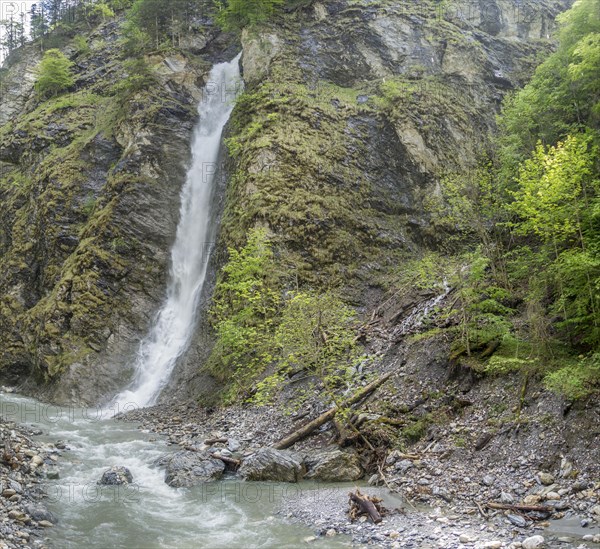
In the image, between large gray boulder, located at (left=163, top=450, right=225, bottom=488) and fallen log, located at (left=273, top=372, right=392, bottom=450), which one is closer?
large gray boulder, located at (left=163, top=450, right=225, bottom=488)

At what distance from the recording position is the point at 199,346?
20.5 m

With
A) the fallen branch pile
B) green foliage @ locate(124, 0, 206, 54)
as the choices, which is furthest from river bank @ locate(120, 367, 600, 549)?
green foliage @ locate(124, 0, 206, 54)

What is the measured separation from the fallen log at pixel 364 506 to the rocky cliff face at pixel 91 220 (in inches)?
579

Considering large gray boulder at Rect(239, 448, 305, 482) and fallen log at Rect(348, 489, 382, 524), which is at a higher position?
fallen log at Rect(348, 489, 382, 524)

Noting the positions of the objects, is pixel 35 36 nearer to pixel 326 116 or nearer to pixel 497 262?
pixel 326 116

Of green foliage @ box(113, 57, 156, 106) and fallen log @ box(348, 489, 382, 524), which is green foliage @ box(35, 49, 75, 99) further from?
fallen log @ box(348, 489, 382, 524)

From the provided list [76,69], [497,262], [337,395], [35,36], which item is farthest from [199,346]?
[35,36]

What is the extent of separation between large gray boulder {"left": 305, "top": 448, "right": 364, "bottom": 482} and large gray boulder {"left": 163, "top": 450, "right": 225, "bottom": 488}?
6.93 ft

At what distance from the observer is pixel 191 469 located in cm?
1120

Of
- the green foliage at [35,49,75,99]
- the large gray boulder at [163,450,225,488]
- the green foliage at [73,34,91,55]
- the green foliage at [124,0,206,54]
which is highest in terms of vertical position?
the green foliage at [73,34,91,55]

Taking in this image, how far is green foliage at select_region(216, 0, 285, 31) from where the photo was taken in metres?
29.0

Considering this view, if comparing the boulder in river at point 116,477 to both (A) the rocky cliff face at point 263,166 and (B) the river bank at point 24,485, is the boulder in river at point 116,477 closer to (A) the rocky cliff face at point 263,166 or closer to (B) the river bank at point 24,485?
(B) the river bank at point 24,485

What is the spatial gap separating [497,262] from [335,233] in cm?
793

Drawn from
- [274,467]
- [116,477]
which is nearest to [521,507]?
[274,467]
